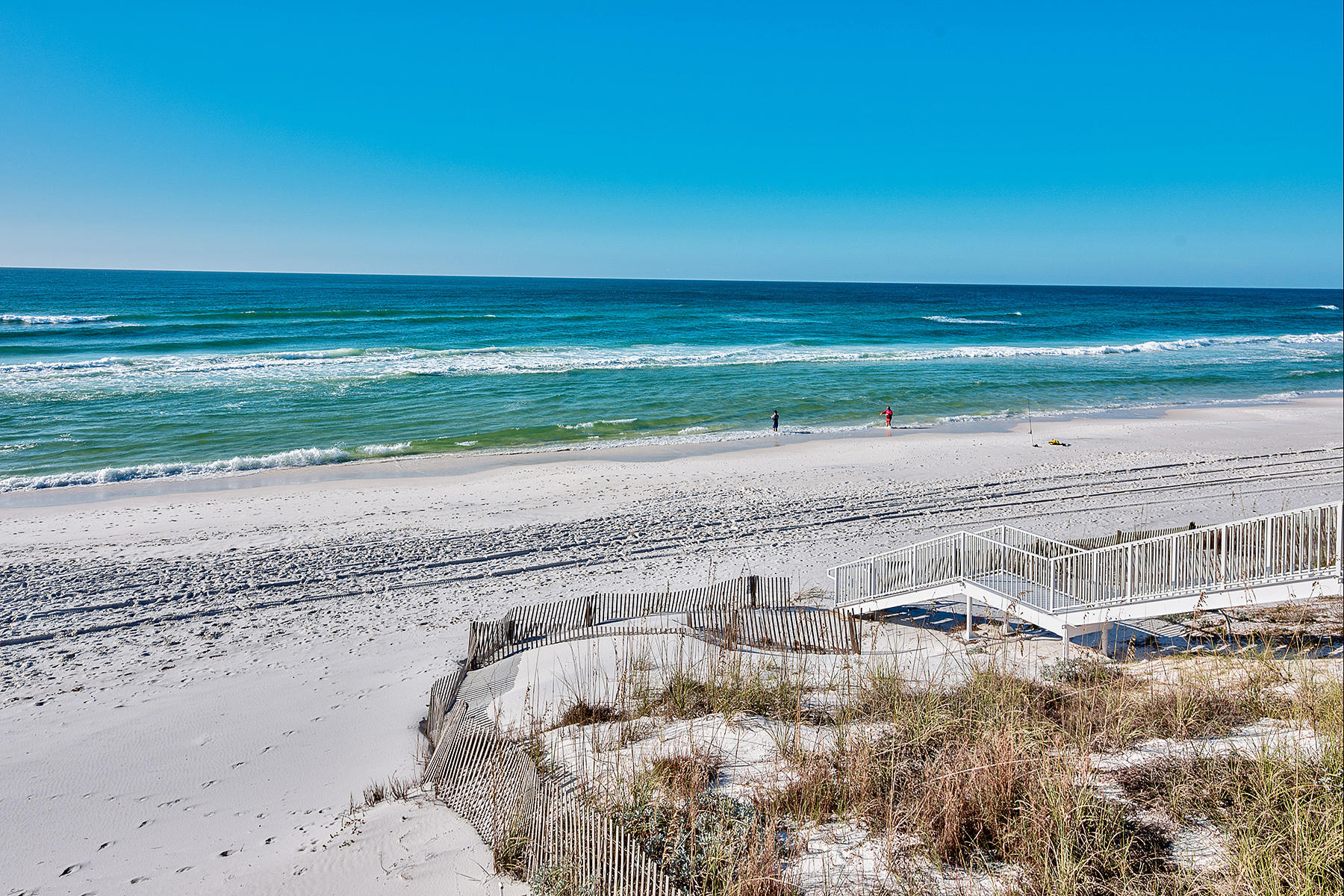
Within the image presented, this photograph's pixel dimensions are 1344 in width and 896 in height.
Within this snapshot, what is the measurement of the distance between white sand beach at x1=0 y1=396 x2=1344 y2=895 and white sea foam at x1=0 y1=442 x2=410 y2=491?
0.86 metres

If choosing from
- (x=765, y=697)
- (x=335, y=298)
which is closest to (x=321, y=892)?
(x=765, y=697)

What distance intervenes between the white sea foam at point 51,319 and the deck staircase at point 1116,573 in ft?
213

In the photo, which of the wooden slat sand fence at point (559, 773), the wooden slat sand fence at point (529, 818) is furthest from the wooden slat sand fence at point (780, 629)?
the wooden slat sand fence at point (529, 818)

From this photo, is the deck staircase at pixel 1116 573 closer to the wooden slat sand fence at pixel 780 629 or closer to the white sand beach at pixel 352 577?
the wooden slat sand fence at pixel 780 629

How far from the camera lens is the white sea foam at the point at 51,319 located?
181 ft

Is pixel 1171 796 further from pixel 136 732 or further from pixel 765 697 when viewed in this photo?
pixel 136 732

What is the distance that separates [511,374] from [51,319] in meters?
42.7

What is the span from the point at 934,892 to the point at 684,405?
2853cm

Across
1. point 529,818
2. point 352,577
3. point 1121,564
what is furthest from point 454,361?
point 529,818

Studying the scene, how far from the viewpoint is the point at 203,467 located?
2148 centimetres

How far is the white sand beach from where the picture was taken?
6.18m

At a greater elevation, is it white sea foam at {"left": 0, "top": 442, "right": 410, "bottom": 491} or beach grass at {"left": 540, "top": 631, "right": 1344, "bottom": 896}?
white sea foam at {"left": 0, "top": 442, "right": 410, "bottom": 491}

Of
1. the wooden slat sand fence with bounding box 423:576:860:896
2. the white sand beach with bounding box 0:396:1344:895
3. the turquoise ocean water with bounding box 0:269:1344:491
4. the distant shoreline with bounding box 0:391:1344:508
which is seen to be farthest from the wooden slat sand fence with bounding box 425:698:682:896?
the turquoise ocean water with bounding box 0:269:1344:491

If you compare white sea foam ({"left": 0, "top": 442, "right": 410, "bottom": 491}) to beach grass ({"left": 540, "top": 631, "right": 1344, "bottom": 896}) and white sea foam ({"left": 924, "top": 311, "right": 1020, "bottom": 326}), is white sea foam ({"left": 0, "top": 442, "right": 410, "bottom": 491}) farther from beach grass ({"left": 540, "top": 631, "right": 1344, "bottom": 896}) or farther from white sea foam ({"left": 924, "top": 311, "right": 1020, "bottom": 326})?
A: white sea foam ({"left": 924, "top": 311, "right": 1020, "bottom": 326})
